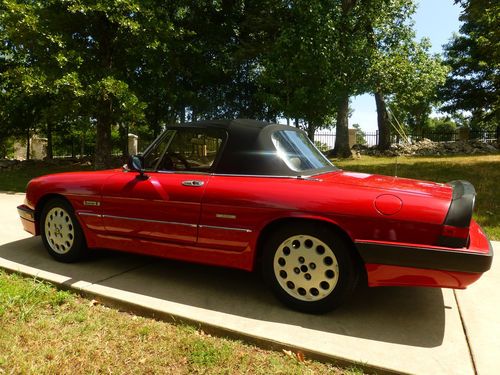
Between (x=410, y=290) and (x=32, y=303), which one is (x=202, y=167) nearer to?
(x=32, y=303)

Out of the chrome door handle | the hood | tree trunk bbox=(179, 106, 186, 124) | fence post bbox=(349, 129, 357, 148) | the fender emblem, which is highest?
tree trunk bbox=(179, 106, 186, 124)

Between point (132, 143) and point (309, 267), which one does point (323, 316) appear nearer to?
point (309, 267)

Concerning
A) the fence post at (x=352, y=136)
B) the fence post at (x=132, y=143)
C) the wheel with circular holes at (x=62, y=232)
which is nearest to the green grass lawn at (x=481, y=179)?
the wheel with circular holes at (x=62, y=232)

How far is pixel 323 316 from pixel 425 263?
865mm

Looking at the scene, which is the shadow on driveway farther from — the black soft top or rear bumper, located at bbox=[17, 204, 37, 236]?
the black soft top

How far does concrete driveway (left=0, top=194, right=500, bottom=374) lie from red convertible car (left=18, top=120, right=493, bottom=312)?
9.9 inches

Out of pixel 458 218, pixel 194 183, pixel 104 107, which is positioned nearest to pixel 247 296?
pixel 194 183

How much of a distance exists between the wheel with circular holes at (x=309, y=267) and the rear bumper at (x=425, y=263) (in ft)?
0.56

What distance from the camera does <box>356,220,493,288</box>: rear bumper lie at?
2729mm

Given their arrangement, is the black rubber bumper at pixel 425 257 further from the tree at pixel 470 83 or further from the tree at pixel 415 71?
the tree at pixel 470 83

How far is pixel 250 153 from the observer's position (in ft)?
11.7

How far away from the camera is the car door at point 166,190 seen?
3.57 meters

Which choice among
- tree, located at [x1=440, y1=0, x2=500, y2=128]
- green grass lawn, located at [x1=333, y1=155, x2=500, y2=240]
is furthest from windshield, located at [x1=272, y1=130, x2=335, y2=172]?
tree, located at [x1=440, y1=0, x2=500, y2=128]

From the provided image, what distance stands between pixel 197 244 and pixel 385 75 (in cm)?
1320
